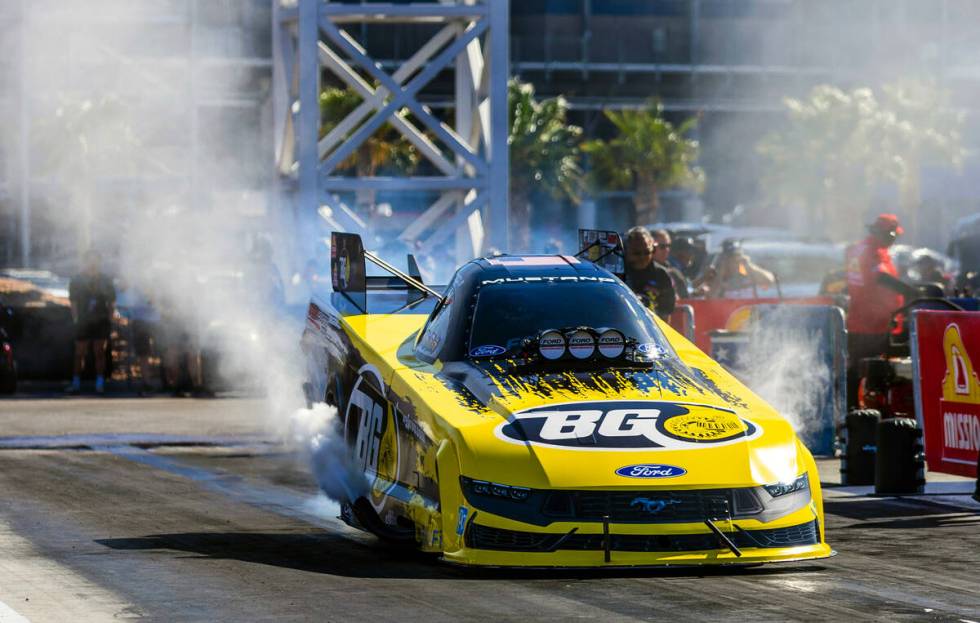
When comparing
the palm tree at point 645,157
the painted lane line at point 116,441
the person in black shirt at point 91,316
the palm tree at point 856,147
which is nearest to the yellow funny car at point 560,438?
the painted lane line at point 116,441

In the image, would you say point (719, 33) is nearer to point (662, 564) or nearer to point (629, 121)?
point (629, 121)

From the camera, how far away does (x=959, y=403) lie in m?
12.8

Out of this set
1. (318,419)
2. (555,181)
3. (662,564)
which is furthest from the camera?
(555,181)

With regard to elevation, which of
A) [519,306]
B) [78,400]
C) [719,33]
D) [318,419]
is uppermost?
[719,33]

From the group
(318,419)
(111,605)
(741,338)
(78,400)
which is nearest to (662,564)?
(111,605)

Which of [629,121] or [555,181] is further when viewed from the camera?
[629,121]

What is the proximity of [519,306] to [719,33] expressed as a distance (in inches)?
3274

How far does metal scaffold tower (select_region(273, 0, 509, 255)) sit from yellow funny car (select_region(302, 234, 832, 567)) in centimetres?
962

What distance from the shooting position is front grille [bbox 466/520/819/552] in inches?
313

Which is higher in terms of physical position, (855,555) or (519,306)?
(519,306)

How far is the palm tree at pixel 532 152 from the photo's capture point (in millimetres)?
64312

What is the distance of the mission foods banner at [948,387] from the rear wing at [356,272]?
149 inches

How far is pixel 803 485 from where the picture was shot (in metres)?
8.45

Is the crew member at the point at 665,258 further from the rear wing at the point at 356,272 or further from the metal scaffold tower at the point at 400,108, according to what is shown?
the rear wing at the point at 356,272
